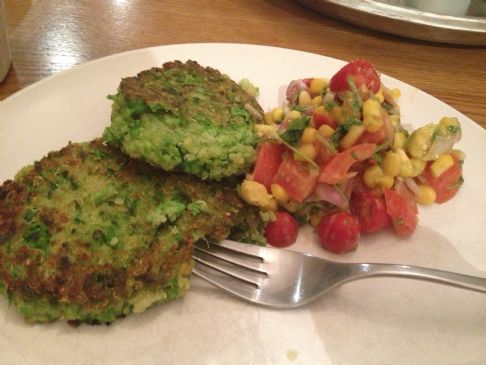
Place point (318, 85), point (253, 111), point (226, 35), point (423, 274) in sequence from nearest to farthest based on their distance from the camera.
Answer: point (423, 274) < point (253, 111) < point (318, 85) < point (226, 35)

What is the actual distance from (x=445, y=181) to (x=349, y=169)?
58 centimetres

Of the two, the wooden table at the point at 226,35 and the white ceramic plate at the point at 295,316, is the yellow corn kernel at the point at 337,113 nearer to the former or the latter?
the white ceramic plate at the point at 295,316

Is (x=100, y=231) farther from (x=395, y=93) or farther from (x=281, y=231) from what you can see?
(x=395, y=93)

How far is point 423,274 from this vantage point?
5.78 ft

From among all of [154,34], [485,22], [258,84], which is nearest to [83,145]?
[258,84]

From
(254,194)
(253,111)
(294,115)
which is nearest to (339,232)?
(254,194)


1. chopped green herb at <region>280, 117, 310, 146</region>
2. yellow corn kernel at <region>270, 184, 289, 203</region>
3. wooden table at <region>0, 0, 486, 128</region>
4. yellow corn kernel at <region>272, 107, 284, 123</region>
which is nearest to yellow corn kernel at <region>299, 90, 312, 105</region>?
yellow corn kernel at <region>272, 107, 284, 123</region>

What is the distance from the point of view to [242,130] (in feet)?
7.16

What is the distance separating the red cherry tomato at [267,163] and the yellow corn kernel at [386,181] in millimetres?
507

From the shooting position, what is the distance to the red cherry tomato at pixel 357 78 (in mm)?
2266

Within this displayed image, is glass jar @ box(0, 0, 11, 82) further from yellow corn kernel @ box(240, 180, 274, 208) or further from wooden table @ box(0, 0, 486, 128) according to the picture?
yellow corn kernel @ box(240, 180, 274, 208)

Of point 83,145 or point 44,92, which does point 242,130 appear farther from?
point 44,92

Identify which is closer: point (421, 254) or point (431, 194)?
point (421, 254)

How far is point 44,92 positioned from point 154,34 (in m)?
1.57
